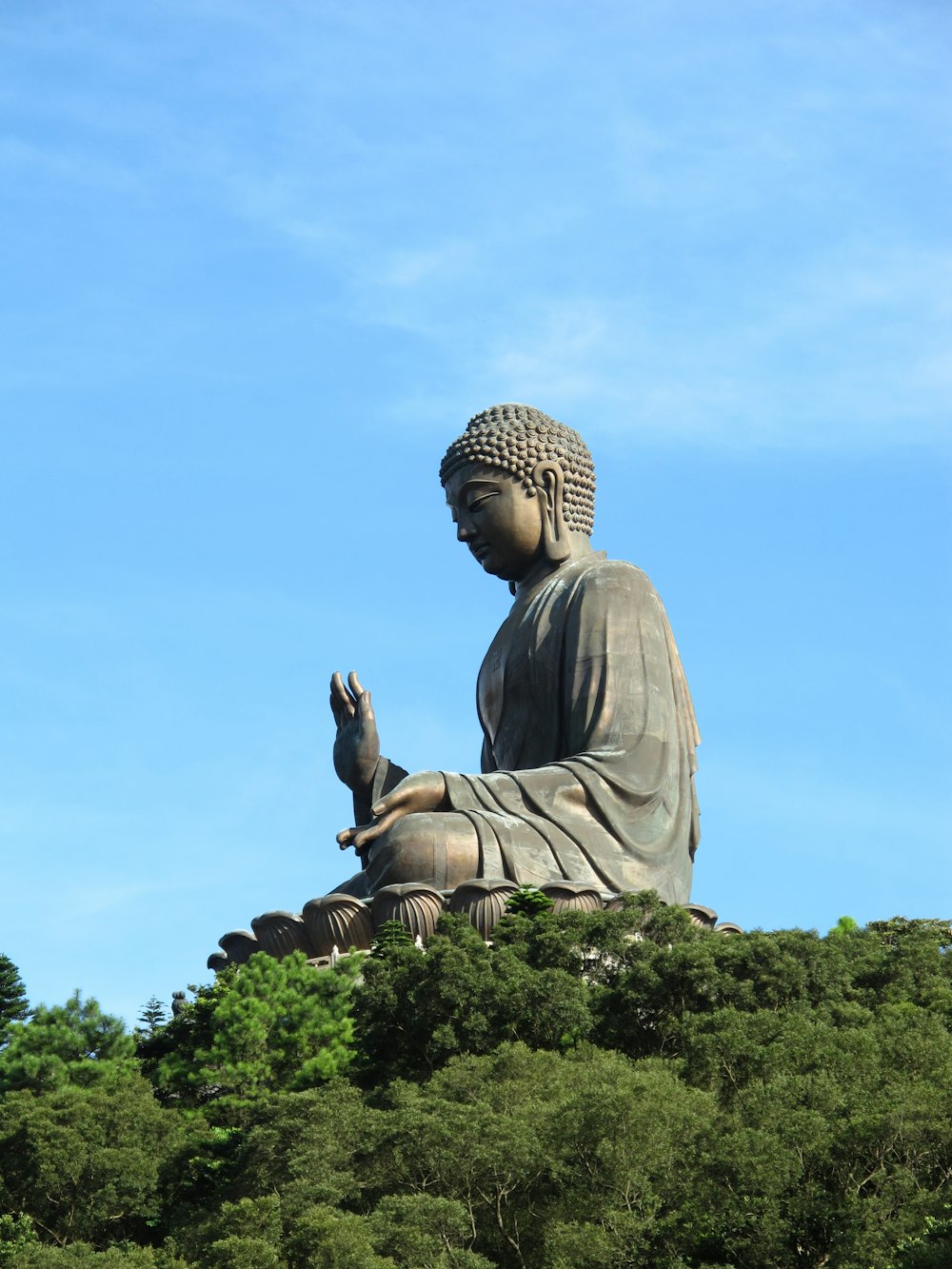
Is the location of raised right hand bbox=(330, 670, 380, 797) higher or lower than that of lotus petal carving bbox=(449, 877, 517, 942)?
higher

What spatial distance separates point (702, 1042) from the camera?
1519 cm

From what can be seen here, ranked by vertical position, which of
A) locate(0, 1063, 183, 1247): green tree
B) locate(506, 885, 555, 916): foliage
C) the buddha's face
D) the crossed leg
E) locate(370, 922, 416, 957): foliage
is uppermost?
the buddha's face

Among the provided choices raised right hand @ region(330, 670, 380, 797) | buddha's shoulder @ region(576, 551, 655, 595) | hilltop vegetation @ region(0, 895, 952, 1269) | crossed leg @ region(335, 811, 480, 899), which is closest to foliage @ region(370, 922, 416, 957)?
hilltop vegetation @ region(0, 895, 952, 1269)

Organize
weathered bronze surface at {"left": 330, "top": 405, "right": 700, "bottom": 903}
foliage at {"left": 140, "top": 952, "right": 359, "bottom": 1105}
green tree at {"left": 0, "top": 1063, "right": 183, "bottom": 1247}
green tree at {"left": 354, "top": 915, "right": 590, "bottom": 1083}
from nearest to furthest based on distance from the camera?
green tree at {"left": 0, "top": 1063, "right": 183, "bottom": 1247}, foliage at {"left": 140, "top": 952, "right": 359, "bottom": 1105}, green tree at {"left": 354, "top": 915, "right": 590, "bottom": 1083}, weathered bronze surface at {"left": 330, "top": 405, "right": 700, "bottom": 903}

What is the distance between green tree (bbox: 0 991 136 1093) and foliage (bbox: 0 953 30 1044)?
2.23 metres

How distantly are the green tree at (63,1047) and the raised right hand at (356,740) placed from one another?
13.0 feet

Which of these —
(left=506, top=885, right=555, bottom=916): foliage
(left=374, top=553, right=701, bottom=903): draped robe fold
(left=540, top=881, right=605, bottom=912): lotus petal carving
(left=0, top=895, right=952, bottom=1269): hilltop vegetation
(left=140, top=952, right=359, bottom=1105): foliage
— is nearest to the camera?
(left=0, top=895, right=952, bottom=1269): hilltop vegetation

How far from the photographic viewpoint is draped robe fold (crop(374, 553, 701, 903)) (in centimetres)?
1969

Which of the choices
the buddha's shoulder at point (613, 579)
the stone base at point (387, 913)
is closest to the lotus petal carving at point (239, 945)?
the stone base at point (387, 913)

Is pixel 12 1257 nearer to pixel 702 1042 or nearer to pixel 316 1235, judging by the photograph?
pixel 316 1235

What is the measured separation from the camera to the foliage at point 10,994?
1916cm

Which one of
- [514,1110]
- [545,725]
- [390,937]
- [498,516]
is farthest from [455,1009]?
[498,516]

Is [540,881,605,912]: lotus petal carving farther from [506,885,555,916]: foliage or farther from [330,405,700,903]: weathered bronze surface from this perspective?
[506,885,555,916]: foliage

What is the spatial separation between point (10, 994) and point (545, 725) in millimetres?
4769
